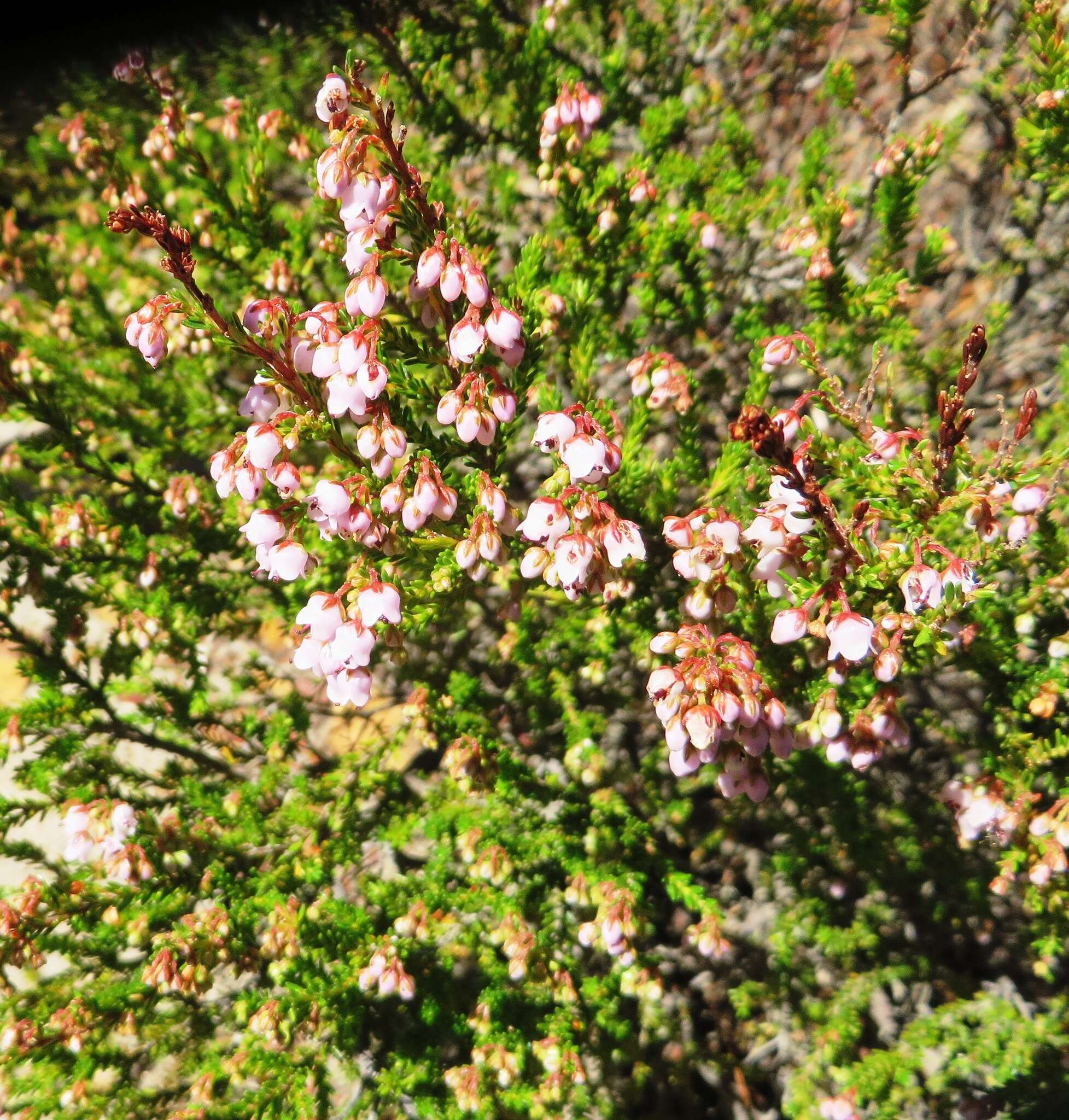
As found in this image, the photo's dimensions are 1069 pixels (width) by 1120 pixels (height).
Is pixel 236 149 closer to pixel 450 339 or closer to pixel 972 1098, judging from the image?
pixel 450 339

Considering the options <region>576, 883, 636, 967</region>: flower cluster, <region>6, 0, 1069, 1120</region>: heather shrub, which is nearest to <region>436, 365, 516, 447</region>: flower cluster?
<region>6, 0, 1069, 1120</region>: heather shrub

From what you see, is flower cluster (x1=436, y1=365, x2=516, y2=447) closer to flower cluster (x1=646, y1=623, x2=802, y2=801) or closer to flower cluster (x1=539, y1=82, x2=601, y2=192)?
flower cluster (x1=646, y1=623, x2=802, y2=801)

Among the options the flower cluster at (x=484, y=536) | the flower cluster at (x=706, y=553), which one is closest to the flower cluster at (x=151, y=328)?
the flower cluster at (x=484, y=536)

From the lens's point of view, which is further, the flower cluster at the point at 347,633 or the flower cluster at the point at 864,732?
the flower cluster at the point at 864,732

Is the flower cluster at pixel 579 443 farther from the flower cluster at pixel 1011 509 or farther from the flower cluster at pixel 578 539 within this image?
the flower cluster at pixel 1011 509

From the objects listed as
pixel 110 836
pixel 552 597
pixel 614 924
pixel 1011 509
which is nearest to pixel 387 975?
pixel 614 924

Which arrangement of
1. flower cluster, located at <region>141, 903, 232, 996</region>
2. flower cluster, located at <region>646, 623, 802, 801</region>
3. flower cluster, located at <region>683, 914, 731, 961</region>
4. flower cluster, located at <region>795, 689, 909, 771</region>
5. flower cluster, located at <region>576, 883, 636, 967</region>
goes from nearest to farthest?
flower cluster, located at <region>646, 623, 802, 801</region> < flower cluster, located at <region>795, 689, 909, 771</region> < flower cluster, located at <region>141, 903, 232, 996</region> < flower cluster, located at <region>576, 883, 636, 967</region> < flower cluster, located at <region>683, 914, 731, 961</region>

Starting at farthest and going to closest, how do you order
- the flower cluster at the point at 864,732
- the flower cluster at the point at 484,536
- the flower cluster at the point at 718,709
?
the flower cluster at the point at 864,732 → the flower cluster at the point at 484,536 → the flower cluster at the point at 718,709

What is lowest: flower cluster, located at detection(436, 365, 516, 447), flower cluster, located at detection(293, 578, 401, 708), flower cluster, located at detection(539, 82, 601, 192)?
flower cluster, located at detection(293, 578, 401, 708)
